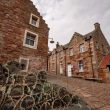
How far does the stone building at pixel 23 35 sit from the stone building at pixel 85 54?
7.77 metres

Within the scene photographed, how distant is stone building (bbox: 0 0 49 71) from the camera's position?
37.5 ft

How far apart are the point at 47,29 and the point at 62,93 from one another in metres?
11.1

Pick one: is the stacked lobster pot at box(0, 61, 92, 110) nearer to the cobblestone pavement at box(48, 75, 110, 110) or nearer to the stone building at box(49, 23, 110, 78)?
the cobblestone pavement at box(48, 75, 110, 110)

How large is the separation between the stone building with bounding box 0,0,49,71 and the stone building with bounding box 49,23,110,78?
25.5 feet

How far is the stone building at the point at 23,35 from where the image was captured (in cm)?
1144

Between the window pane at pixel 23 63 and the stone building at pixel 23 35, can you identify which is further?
the window pane at pixel 23 63

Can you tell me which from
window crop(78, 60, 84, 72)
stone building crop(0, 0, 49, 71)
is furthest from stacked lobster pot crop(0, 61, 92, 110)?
window crop(78, 60, 84, 72)

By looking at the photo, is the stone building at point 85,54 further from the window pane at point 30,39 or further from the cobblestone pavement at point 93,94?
the window pane at point 30,39

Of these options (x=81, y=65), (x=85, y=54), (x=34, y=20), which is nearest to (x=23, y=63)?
(x=34, y=20)

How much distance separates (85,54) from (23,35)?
1095 cm

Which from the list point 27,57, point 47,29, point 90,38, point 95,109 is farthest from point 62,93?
point 90,38

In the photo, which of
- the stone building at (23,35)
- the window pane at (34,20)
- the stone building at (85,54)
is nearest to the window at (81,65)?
the stone building at (85,54)

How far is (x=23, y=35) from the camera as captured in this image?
1264cm

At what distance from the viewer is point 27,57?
12.5 meters
